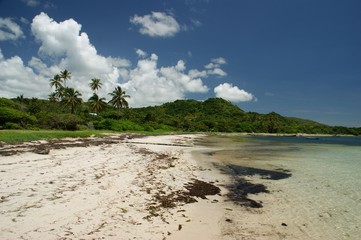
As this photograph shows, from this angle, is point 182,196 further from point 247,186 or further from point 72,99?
point 72,99

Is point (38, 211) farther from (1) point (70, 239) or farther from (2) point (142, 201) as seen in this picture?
(2) point (142, 201)

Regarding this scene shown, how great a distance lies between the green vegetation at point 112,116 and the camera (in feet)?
173

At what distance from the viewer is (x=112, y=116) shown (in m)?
83.8

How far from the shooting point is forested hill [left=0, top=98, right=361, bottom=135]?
52.6 m

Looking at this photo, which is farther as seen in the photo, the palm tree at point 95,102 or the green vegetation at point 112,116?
the palm tree at point 95,102

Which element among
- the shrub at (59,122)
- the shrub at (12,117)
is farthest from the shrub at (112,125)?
the shrub at (12,117)

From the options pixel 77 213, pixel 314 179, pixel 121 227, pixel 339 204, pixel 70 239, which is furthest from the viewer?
pixel 314 179

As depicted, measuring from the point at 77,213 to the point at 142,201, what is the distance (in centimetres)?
229

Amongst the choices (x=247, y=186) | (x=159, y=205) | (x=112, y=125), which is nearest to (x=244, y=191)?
(x=247, y=186)

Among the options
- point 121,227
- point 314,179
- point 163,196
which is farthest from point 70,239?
point 314,179

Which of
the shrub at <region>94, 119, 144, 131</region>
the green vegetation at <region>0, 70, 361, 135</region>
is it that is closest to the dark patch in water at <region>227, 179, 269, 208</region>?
the green vegetation at <region>0, 70, 361, 135</region>

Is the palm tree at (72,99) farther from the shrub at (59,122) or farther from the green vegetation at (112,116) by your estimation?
the shrub at (59,122)

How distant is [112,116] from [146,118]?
20.8 metres

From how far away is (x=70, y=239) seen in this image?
5566mm
